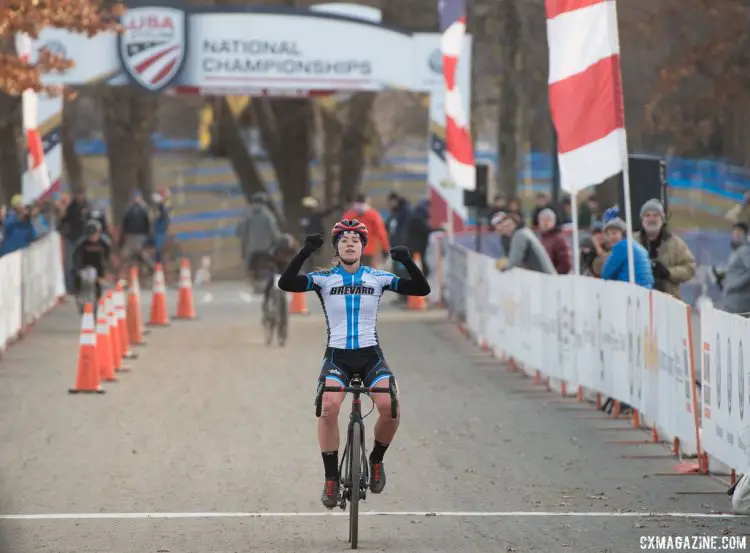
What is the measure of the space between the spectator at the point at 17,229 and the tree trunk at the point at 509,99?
18.1 meters

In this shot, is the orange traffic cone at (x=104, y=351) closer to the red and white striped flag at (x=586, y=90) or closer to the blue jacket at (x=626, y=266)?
the red and white striped flag at (x=586, y=90)

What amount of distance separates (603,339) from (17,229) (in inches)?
712

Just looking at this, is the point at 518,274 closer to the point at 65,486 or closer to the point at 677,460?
the point at 677,460

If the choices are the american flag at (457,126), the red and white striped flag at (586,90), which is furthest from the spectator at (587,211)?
the red and white striped flag at (586,90)

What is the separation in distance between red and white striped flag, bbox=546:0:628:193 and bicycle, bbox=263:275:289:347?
703 cm

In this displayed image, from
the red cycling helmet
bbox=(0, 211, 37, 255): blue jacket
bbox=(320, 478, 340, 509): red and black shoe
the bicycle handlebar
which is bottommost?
bbox=(320, 478, 340, 509): red and black shoe

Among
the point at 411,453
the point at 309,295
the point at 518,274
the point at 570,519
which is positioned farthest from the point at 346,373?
the point at 309,295

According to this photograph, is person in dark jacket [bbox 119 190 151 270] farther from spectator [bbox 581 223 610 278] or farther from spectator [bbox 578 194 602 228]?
spectator [bbox 581 223 610 278]

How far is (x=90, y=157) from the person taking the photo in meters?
84.1

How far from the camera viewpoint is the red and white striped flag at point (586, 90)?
58.1 ft

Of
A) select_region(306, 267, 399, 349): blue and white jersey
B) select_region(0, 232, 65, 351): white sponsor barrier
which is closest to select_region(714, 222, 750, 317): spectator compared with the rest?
select_region(306, 267, 399, 349): blue and white jersey

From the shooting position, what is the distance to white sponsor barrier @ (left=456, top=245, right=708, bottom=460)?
14469 millimetres

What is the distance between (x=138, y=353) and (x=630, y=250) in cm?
940

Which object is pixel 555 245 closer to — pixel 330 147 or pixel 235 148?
pixel 235 148
